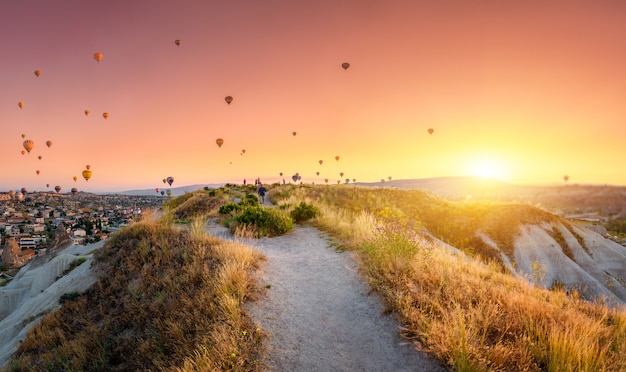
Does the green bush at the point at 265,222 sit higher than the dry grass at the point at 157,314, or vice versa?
the green bush at the point at 265,222

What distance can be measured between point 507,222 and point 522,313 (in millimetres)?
29569

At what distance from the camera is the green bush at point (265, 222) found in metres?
15.9

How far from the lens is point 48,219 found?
5994 inches

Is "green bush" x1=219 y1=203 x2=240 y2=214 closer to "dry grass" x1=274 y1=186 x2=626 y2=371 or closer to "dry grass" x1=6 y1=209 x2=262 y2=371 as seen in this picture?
"dry grass" x1=6 y1=209 x2=262 y2=371

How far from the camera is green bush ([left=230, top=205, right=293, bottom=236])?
52.1 feet

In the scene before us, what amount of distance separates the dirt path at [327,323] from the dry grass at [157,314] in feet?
1.81

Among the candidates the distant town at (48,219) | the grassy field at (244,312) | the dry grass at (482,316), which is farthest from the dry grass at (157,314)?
the distant town at (48,219)

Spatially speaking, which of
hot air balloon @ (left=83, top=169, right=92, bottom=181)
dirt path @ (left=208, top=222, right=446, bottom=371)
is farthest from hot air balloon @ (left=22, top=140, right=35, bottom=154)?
dirt path @ (left=208, top=222, right=446, bottom=371)

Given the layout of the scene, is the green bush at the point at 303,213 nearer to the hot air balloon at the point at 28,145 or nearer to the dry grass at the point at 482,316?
the dry grass at the point at 482,316

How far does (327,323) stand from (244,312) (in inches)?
69.0

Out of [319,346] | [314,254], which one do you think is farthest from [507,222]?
[319,346]

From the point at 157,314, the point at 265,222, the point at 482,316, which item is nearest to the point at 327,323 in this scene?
the point at 482,316

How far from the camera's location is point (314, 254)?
38.1 feet

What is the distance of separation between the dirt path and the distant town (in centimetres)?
8806
